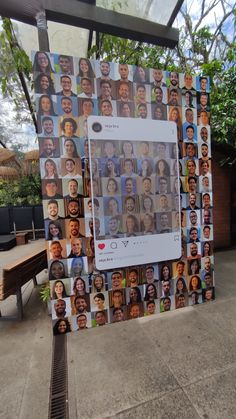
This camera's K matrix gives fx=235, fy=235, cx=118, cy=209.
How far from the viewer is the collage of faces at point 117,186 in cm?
236

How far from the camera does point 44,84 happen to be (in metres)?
2.29

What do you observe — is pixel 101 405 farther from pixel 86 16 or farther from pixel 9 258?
pixel 9 258

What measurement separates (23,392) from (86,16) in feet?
12.5

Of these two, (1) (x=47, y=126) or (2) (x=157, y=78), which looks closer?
(1) (x=47, y=126)

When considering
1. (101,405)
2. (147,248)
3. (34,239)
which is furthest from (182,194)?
(34,239)

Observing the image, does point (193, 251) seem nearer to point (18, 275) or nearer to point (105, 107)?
point (105, 107)

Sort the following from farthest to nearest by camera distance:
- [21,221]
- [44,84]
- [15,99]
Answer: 1. [21,221]
2. [15,99]
3. [44,84]

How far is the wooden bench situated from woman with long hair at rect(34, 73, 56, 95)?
187 centimetres

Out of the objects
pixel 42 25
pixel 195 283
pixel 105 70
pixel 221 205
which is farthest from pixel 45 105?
pixel 221 205

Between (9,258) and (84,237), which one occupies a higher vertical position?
(84,237)

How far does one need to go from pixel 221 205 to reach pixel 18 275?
476 centimetres

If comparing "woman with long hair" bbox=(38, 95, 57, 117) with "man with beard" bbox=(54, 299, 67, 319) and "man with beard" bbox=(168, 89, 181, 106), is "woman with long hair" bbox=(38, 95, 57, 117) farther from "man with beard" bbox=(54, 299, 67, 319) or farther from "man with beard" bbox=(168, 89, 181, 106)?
"man with beard" bbox=(54, 299, 67, 319)

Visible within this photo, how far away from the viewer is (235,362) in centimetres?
196

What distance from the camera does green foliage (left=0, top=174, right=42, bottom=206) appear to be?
9.41m
